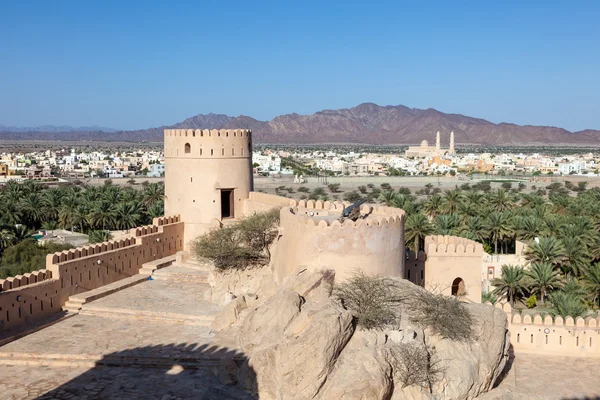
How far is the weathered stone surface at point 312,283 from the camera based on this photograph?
1204 cm

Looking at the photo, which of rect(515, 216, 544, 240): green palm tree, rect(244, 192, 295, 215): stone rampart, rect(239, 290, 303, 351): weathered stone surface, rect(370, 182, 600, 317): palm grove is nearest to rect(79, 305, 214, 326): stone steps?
rect(239, 290, 303, 351): weathered stone surface

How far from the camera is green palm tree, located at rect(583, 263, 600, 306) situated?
19500mm

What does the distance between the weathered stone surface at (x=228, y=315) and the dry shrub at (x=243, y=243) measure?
2540 millimetres

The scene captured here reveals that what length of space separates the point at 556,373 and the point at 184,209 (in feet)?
37.5

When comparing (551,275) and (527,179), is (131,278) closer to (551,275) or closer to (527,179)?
(551,275)

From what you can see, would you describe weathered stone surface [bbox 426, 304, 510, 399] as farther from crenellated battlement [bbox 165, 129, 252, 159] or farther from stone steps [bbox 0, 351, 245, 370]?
crenellated battlement [bbox 165, 129, 252, 159]

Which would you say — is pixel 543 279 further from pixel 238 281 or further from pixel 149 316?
pixel 149 316

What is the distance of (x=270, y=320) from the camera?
1157 centimetres

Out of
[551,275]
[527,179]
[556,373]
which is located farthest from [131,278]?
[527,179]

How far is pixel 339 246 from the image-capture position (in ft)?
41.8

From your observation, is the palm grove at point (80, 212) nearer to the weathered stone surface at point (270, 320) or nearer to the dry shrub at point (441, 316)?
the weathered stone surface at point (270, 320)

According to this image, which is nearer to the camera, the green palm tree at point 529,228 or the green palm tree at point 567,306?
the green palm tree at point 567,306

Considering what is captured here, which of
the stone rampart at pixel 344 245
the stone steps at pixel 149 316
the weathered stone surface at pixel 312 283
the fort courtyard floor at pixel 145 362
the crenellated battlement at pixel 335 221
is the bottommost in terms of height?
the fort courtyard floor at pixel 145 362

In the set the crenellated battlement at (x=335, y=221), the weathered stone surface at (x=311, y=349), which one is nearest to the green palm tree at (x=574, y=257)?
the crenellated battlement at (x=335, y=221)
